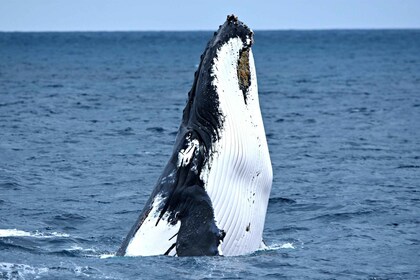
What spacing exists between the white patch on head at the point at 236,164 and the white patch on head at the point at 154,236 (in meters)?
0.55

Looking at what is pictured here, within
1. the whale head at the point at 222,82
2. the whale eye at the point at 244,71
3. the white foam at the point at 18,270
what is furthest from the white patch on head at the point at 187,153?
the white foam at the point at 18,270

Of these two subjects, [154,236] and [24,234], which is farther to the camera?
[24,234]

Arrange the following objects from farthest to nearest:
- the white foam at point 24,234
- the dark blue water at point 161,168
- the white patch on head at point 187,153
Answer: the white foam at point 24,234 → the dark blue water at point 161,168 → the white patch on head at point 187,153

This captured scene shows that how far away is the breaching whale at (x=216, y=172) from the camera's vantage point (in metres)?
10.8

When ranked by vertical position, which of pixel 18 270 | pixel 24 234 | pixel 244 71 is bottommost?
pixel 24 234

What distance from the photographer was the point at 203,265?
1066 cm

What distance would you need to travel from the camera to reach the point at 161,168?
2255 centimetres

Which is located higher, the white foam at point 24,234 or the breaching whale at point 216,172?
the breaching whale at point 216,172

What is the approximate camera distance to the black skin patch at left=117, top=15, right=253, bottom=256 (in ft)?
35.2

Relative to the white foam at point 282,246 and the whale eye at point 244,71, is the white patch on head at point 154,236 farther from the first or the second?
the white foam at point 282,246

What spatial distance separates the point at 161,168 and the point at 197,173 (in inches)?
460

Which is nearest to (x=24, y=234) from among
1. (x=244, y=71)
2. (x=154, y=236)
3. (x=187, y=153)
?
(x=154, y=236)

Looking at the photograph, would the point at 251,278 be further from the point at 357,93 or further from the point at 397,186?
the point at 357,93

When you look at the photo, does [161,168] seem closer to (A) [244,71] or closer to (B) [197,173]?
(A) [244,71]
